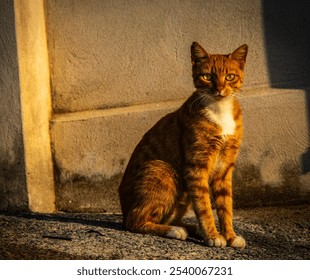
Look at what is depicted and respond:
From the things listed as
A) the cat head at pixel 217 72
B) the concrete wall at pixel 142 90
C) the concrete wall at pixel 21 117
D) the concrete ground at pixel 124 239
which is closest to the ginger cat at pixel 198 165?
the cat head at pixel 217 72

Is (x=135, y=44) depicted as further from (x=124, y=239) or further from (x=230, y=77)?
(x=124, y=239)

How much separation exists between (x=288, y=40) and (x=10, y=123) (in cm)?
290

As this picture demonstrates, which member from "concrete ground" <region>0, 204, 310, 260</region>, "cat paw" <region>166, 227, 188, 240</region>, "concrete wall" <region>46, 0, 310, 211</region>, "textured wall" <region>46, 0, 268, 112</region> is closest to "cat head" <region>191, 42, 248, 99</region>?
"cat paw" <region>166, 227, 188, 240</region>

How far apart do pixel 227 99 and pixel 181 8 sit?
1797 mm

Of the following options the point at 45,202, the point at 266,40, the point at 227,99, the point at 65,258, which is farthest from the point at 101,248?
the point at 266,40

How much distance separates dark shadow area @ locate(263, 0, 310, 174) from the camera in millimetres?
5711

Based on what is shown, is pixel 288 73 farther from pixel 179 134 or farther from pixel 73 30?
pixel 73 30

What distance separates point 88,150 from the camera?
19.8 feet

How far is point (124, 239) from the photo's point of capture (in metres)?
4.35

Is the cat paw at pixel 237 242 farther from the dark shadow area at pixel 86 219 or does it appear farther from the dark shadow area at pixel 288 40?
the dark shadow area at pixel 288 40

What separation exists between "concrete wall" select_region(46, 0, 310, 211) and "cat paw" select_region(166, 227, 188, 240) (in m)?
1.49

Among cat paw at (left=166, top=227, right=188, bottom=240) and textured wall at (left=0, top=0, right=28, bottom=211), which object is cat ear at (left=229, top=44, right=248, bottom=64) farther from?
textured wall at (left=0, top=0, right=28, bottom=211)

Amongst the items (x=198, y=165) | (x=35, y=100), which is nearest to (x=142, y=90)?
(x=35, y=100)

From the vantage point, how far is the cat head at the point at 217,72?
433 centimetres
